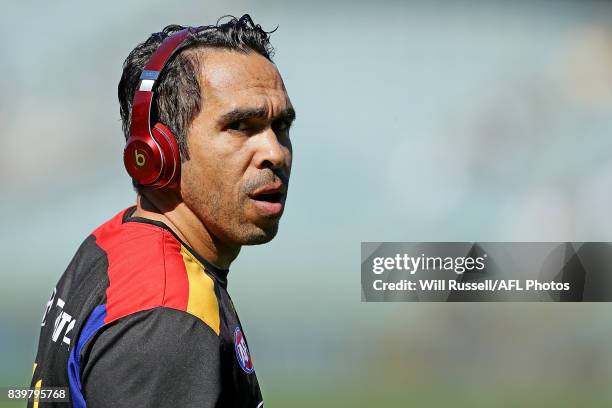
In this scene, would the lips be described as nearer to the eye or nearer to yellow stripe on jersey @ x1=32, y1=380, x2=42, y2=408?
the eye

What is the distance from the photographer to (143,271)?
1380mm

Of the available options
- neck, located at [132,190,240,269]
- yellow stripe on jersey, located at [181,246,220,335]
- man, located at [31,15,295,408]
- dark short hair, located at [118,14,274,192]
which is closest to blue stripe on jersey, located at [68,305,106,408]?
man, located at [31,15,295,408]

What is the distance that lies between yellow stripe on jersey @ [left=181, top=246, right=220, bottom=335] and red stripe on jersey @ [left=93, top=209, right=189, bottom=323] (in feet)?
0.04

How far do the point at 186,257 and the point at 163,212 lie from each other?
0.17 meters

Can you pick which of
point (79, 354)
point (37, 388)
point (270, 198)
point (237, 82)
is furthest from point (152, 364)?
point (237, 82)

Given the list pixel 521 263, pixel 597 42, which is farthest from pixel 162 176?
pixel 597 42

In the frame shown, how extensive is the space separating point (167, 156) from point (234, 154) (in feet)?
0.43

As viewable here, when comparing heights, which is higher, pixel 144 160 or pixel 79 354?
pixel 144 160

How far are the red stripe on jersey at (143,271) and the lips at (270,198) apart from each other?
19 cm

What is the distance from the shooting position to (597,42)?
4.57 meters

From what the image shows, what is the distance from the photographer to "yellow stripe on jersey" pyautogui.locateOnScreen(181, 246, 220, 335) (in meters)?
1.33

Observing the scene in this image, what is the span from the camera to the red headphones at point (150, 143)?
1571mm

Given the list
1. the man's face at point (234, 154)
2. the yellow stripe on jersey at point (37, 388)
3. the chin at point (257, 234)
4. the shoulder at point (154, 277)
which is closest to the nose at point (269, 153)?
the man's face at point (234, 154)

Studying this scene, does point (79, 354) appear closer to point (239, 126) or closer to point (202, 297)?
point (202, 297)
